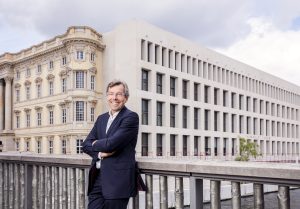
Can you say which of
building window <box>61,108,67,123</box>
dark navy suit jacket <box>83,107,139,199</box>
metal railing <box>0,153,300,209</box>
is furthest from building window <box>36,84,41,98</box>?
dark navy suit jacket <box>83,107,139,199</box>

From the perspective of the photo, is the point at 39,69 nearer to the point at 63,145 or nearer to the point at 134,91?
the point at 63,145

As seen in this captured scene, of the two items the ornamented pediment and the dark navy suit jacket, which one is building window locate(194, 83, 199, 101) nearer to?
the ornamented pediment

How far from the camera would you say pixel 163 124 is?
46.6 meters

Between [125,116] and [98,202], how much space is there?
3.18 ft

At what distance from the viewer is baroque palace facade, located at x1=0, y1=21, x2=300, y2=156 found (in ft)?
146

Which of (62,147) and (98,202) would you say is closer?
(98,202)

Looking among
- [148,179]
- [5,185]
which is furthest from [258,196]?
[5,185]

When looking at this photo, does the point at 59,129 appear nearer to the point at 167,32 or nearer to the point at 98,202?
the point at 167,32

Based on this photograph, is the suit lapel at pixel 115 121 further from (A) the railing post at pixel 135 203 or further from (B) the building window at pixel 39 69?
(B) the building window at pixel 39 69

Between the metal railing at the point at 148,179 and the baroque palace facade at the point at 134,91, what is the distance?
35.9m

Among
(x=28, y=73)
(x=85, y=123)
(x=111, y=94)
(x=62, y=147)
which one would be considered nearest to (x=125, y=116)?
(x=111, y=94)

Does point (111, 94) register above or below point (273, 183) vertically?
above

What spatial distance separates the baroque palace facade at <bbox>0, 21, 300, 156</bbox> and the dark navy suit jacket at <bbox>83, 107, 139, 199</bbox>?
38.4 metres

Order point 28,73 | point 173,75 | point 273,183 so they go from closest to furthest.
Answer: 1. point 273,183
2. point 173,75
3. point 28,73
